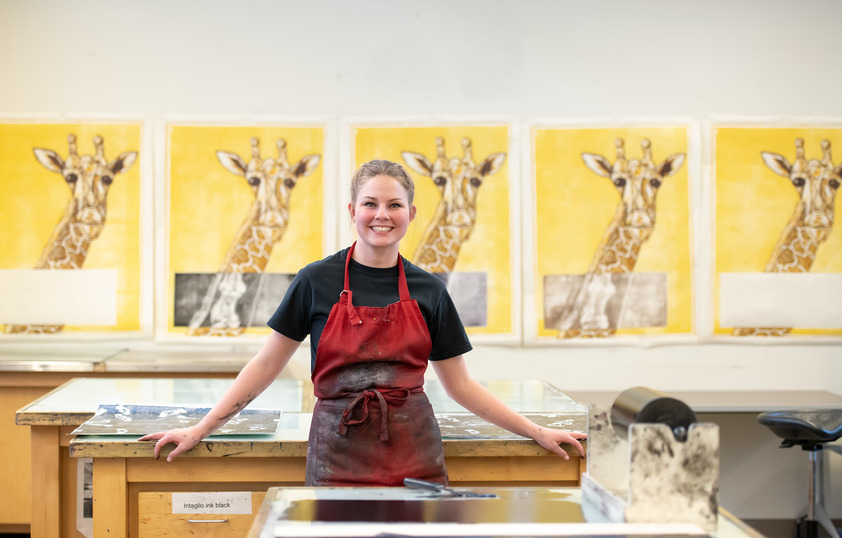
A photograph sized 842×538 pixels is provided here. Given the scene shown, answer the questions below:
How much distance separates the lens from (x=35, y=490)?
7.60 ft

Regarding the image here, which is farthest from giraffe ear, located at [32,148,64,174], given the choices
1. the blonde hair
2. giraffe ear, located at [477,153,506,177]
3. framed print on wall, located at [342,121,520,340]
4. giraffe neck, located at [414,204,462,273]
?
the blonde hair

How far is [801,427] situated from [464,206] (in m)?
1.88

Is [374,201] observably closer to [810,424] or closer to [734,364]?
[810,424]

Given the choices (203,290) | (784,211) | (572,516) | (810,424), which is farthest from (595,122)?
(572,516)

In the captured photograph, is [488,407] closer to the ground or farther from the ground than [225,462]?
farther from the ground

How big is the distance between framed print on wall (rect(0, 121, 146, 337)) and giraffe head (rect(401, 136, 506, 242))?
149cm

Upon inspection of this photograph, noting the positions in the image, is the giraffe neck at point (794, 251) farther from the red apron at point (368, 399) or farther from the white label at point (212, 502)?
the white label at point (212, 502)

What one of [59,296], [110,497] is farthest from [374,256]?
[59,296]

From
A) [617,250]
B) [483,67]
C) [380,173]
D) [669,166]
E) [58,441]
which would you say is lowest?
[58,441]

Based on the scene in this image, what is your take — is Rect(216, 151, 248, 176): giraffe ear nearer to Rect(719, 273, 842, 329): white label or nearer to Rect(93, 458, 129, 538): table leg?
Rect(93, 458, 129, 538): table leg

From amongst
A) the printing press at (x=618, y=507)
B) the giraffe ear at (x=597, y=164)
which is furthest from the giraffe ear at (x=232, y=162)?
the printing press at (x=618, y=507)

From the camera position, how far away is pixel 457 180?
13.0 ft

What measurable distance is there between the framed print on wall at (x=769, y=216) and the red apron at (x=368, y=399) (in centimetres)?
266

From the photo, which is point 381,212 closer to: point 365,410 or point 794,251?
point 365,410
